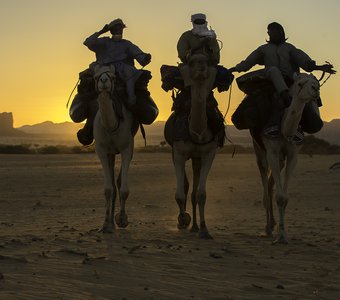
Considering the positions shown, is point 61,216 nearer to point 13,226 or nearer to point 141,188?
point 13,226

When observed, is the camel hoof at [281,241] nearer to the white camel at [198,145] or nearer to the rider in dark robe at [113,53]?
the white camel at [198,145]

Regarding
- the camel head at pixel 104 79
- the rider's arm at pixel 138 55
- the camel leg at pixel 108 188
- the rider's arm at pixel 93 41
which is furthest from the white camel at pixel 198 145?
the rider's arm at pixel 93 41

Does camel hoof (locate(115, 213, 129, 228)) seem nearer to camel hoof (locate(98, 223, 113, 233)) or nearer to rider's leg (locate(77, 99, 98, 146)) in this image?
camel hoof (locate(98, 223, 113, 233))

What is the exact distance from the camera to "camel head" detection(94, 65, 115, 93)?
11555mm

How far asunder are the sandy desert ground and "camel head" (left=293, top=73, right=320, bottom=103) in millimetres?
2039

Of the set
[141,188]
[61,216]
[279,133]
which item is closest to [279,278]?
[279,133]

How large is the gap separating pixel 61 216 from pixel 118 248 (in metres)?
4.83

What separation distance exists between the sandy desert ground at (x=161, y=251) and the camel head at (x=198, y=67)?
2333 mm

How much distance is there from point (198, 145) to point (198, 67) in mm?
1412

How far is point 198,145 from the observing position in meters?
12.0

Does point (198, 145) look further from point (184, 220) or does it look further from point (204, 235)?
point (204, 235)

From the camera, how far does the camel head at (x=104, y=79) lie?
11.6 metres

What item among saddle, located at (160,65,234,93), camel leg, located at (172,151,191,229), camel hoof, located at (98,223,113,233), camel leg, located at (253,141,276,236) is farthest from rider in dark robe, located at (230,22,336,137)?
camel hoof, located at (98,223,113,233)

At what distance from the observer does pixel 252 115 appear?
38.5 feet
